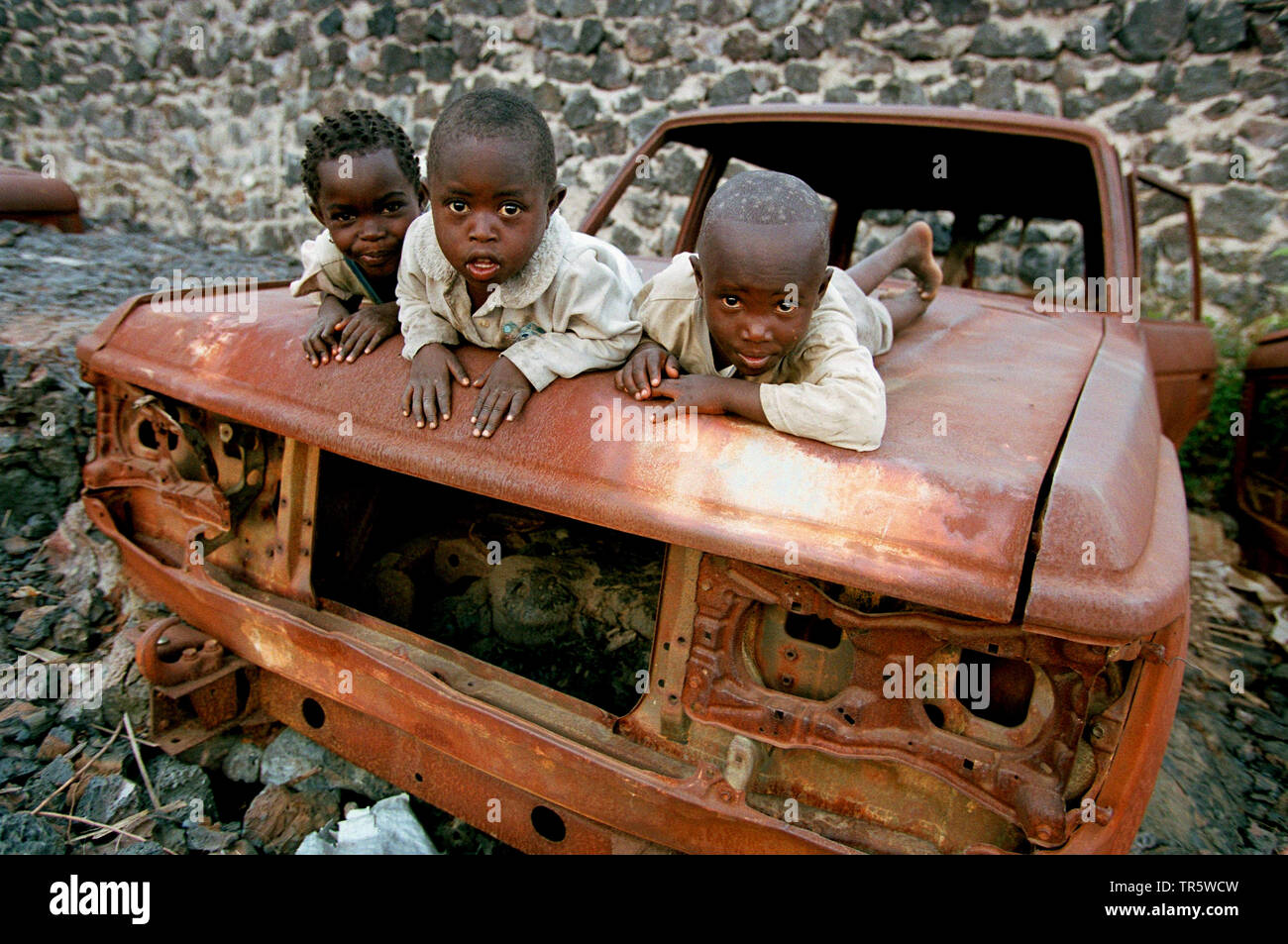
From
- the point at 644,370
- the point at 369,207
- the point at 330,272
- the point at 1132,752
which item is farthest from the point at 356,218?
the point at 1132,752

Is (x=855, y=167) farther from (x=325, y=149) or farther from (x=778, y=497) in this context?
(x=778, y=497)

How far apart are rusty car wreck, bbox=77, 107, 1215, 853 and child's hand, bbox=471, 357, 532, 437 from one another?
31 millimetres

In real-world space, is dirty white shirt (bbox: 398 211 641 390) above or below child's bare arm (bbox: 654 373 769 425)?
above

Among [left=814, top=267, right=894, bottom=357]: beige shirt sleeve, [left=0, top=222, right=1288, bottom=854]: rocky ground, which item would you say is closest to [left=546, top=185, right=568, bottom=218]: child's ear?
[left=814, top=267, right=894, bottom=357]: beige shirt sleeve

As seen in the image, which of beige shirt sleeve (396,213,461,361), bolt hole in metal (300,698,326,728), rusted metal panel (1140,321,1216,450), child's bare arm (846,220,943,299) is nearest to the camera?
beige shirt sleeve (396,213,461,361)

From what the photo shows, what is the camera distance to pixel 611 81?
19.0 feet

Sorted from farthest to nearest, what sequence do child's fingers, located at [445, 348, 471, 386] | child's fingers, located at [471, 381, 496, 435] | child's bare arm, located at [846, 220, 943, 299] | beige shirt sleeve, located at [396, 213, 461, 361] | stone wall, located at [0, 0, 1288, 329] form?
stone wall, located at [0, 0, 1288, 329] → child's bare arm, located at [846, 220, 943, 299] → beige shirt sleeve, located at [396, 213, 461, 361] → child's fingers, located at [445, 348, 471, 386] → child's fingers, located at [471, 381, 496, 435]

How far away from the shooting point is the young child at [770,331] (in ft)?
4.37

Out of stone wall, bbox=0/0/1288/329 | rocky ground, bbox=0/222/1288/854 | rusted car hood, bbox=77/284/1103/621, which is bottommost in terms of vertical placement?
rocky ground, bbox=0/222/1288/854

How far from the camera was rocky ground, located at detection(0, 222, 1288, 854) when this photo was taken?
1913 millimetres

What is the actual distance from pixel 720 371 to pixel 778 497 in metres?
0.44

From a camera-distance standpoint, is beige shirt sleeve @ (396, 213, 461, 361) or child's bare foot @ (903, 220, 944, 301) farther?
child's bare foot @ (903, 220, 944, 301)

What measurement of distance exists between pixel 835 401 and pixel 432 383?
81cm

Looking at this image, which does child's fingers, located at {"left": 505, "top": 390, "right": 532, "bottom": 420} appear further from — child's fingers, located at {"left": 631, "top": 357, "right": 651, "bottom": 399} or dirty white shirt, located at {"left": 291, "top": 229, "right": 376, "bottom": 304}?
dirty white shirt, located at {"left": 291, "top": 229, "right": 376, "bottom": 304}
